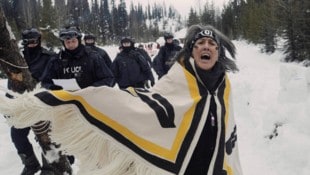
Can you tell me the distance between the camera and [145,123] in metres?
2.78

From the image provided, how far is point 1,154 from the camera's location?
6.81 metres

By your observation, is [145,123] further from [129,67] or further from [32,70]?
[129,67]

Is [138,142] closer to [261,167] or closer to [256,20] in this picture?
[261,167]

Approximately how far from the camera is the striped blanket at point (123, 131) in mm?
2748

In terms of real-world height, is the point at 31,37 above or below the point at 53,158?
above

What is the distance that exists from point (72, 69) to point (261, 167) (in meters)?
3.00

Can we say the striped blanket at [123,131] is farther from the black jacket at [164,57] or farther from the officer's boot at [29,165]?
the black jacket at [164,57]

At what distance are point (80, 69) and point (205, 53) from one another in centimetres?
227

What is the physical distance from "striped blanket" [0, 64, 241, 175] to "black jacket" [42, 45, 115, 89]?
210cm

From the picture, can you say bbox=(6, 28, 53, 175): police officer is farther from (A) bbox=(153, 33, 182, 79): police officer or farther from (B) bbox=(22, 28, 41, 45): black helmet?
(A) bbox=(153, 33, 182, 79): police officer

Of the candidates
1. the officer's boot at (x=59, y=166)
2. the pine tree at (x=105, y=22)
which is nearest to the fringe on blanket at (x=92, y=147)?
the officer's boot at (x=59, y=166)

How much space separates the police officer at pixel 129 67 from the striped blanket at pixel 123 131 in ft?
18.5

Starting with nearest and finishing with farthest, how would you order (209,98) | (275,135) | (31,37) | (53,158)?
(209,98) → (53,158) → (31,37) → (275,135)

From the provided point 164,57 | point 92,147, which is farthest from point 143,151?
point 164,57
